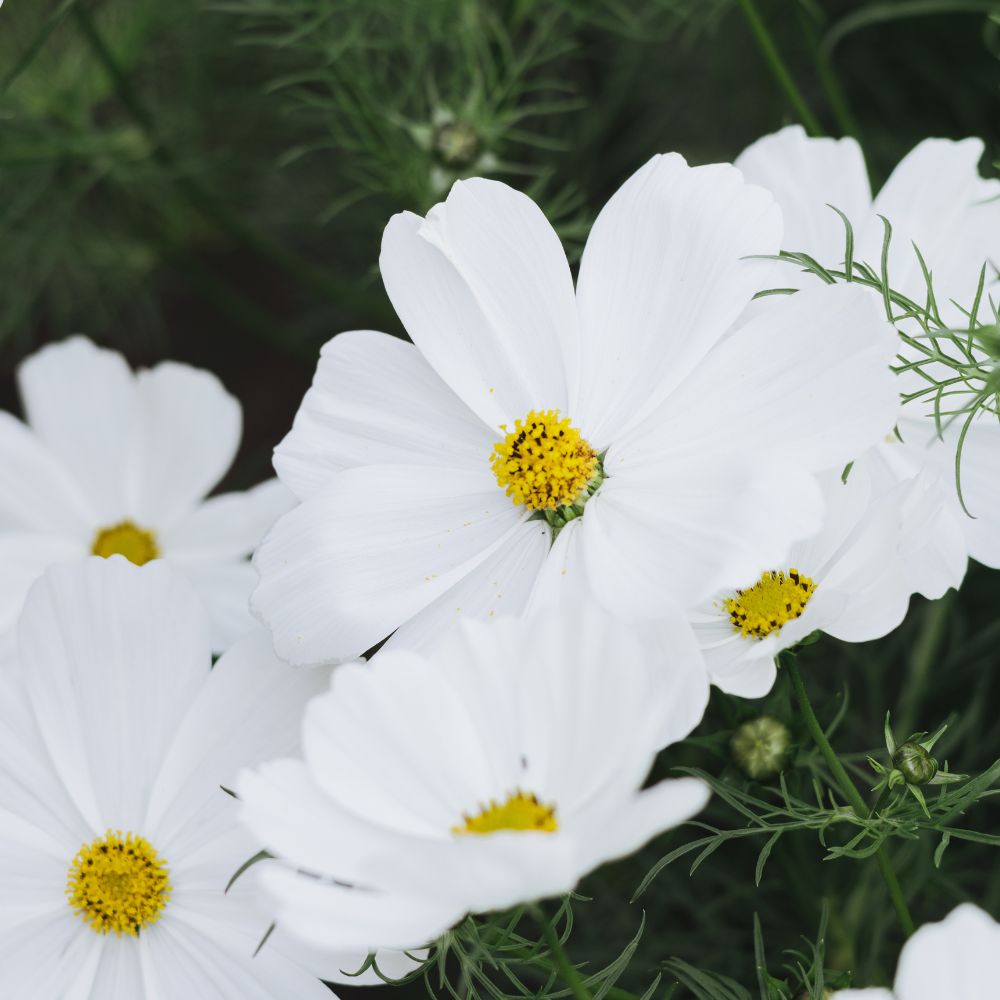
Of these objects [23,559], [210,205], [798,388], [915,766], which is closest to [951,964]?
[915,766]

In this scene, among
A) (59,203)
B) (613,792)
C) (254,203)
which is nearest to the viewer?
(613,792)

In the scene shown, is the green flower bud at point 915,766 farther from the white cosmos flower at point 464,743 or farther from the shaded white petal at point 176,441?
the shaded white petal at point 176,441

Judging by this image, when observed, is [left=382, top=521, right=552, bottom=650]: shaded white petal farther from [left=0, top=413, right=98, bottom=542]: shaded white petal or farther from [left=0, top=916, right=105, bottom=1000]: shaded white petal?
[left=0, top=413, right=98, bottom=542]: shaded white petal

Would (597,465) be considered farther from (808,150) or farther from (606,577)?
(808,150)

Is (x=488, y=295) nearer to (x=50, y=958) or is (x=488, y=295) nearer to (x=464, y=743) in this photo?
(x=464, y=743)

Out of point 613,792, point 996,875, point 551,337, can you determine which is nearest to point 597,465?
point 551,337
